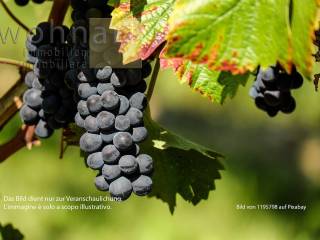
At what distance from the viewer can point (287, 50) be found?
0.72m

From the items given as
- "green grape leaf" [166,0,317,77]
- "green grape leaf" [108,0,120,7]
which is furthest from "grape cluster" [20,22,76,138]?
"green grape leaf" [166,0,317,77]

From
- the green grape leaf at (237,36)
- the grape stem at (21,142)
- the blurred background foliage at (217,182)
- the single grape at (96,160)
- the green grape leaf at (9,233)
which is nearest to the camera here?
the green grape leaf at (237,36)

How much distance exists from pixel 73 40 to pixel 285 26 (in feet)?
1.10

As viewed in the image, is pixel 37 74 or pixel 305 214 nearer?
pixel 37 74

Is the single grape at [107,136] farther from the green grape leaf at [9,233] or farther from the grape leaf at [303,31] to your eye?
the green grape leaf at [9,233]

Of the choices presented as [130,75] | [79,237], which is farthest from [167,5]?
[79,237]

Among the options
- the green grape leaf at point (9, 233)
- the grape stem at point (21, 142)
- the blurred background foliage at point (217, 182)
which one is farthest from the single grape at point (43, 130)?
the blurred background foliage at point (217, 182)

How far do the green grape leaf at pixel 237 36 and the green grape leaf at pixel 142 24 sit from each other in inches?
4.6

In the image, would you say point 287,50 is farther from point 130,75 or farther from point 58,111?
point 58,111

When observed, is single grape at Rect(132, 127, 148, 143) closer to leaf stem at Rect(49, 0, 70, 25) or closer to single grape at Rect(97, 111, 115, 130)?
single grape at Rect(97, 111, 115, 130)

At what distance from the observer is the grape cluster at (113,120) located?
0.92 meters

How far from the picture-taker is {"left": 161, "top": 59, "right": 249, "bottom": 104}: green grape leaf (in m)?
0.86

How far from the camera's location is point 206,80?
0.87 meters

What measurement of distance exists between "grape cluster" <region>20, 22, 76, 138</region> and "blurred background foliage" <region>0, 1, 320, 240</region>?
170 centimetres
